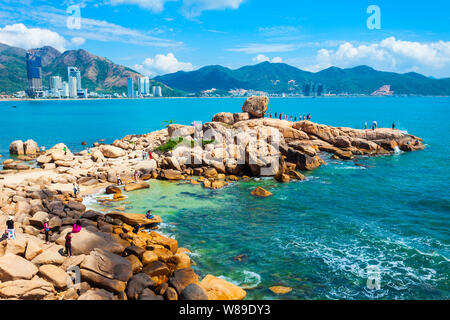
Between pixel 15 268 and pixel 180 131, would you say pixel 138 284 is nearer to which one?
pixel 15 268

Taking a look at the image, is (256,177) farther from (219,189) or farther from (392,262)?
(392,262)

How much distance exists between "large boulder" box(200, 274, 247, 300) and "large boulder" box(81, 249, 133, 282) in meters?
4.46

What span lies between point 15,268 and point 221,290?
11.1 meters

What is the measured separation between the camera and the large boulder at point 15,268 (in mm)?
15398

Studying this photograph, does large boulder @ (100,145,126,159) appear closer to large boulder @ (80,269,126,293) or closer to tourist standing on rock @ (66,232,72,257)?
tourist standing on rock @ (66,232,72,257)

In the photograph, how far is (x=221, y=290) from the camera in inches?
620

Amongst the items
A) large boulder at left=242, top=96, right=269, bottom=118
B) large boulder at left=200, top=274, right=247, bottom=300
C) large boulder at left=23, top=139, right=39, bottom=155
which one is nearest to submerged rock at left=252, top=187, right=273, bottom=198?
large boulder at left=200, top=274, right=247, bottom=300

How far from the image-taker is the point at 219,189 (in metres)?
35.9

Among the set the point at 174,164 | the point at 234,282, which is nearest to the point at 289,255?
the point at 234,282

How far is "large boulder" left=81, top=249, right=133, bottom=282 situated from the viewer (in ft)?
54.0

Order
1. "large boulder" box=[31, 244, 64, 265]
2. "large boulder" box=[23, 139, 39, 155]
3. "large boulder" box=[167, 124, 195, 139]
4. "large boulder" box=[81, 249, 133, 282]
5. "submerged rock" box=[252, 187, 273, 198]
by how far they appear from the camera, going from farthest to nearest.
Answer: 1. "large boulder" box=[23, 139, 39, 155]
2. "large boulder" box=[167, 124, 195, 139]
3. "submerged rock" box=[252, 187, 273, 198]
4. "large boulder" box=[31, 244, 64, 265]
5. "large boulder" box=[81, 249, 133, 282]

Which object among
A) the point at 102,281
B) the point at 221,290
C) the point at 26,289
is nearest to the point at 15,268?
the point at 26,289
